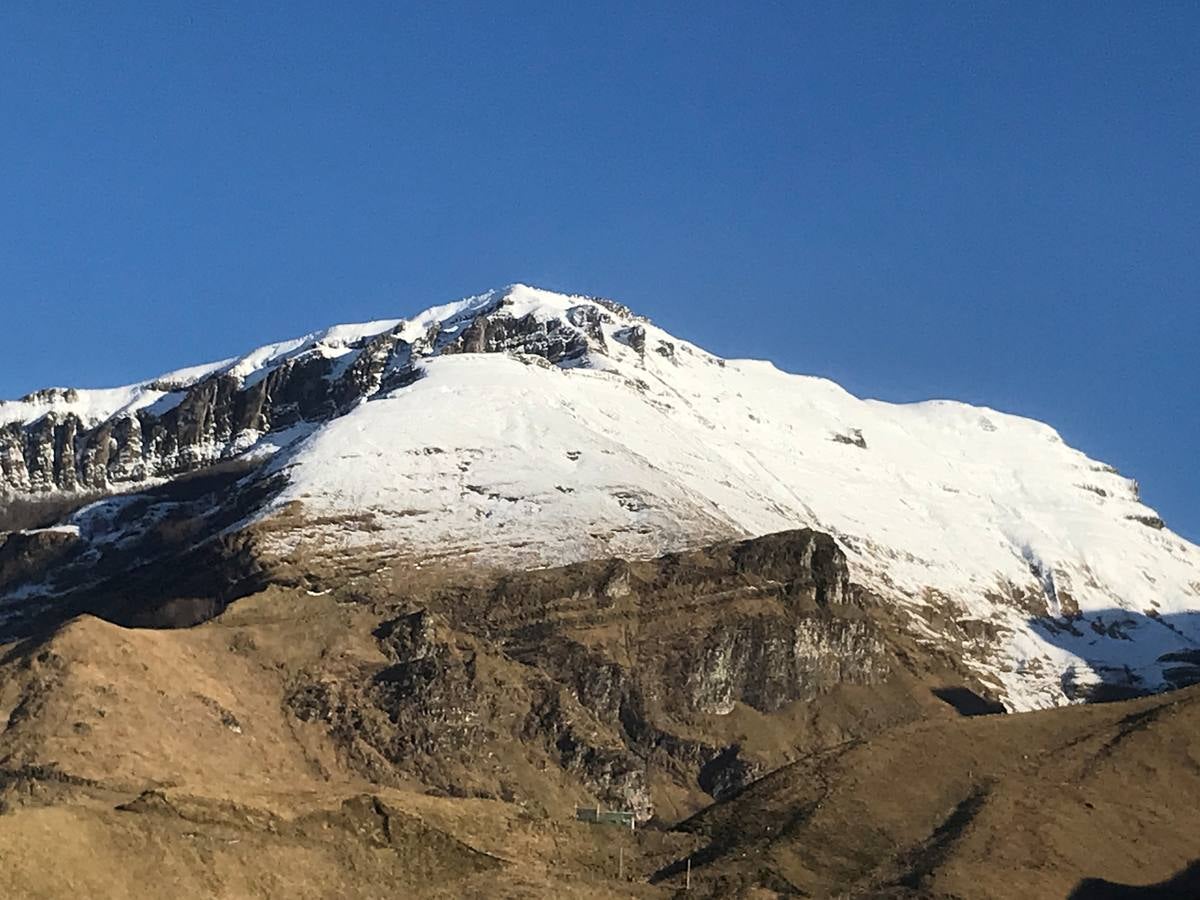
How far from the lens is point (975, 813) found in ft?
338

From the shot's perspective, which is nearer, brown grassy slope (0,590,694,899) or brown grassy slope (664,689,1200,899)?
brown grassy slope (0,590,694,899)

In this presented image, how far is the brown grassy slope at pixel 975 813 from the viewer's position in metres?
97.8

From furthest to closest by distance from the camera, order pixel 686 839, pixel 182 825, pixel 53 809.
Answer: pixel 686 839
pixel 182 825
pixel 53 809

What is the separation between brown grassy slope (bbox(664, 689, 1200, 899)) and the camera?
97.8 meters

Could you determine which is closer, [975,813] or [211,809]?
[211,809]

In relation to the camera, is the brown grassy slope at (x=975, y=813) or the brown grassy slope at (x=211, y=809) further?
the brown grassy slope at (x=975, y=813)

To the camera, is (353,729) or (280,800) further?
(353,729)

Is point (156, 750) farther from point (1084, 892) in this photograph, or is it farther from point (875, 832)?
point (1084, 892)

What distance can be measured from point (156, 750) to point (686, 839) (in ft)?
205

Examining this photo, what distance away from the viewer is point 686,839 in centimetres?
10581

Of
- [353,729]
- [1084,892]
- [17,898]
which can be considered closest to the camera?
[17,898]

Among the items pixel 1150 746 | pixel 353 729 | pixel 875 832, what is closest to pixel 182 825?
pixel 875 832

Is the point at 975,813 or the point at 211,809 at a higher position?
the point at 975,813

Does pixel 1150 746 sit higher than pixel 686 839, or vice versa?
pixel 1150 746
